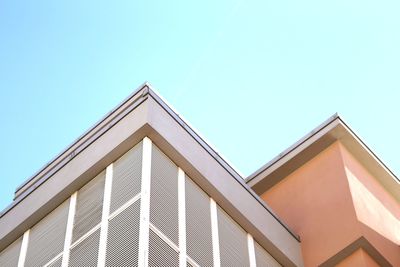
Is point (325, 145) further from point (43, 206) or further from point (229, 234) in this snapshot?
point (43, 206)

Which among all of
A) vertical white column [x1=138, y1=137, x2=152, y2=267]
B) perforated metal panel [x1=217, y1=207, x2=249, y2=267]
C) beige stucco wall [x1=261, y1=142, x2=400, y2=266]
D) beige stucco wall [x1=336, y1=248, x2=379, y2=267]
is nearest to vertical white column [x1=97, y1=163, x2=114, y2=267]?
vertical white column [x1=138, y1=137, x2=152, y2=267]

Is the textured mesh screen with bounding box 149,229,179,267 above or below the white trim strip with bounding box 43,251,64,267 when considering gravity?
below

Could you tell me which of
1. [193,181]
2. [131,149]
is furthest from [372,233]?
[131,149]

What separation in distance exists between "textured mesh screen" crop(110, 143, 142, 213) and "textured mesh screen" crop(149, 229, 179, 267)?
A: 119 cm

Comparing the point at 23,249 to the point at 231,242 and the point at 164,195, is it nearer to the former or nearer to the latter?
the point at 164,195

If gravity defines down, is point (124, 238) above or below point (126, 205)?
below

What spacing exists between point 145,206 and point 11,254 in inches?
157

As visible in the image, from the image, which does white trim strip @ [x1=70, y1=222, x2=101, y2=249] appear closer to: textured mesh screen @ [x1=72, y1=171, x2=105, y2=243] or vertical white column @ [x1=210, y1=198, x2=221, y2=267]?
textured mesh screen @ [x1=72, y1=171, x2=105, y2=243]

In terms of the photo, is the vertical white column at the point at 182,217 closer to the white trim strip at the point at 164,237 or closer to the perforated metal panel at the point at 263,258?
the white trim strip at the point at 164,237

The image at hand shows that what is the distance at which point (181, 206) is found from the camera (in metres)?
17.6

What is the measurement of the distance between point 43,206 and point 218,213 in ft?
11.9

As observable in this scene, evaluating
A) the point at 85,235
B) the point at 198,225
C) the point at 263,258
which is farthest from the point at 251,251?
the point at 85,235

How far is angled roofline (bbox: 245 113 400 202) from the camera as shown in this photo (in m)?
22.5

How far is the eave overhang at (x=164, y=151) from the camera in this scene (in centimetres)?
Answer: 1831
